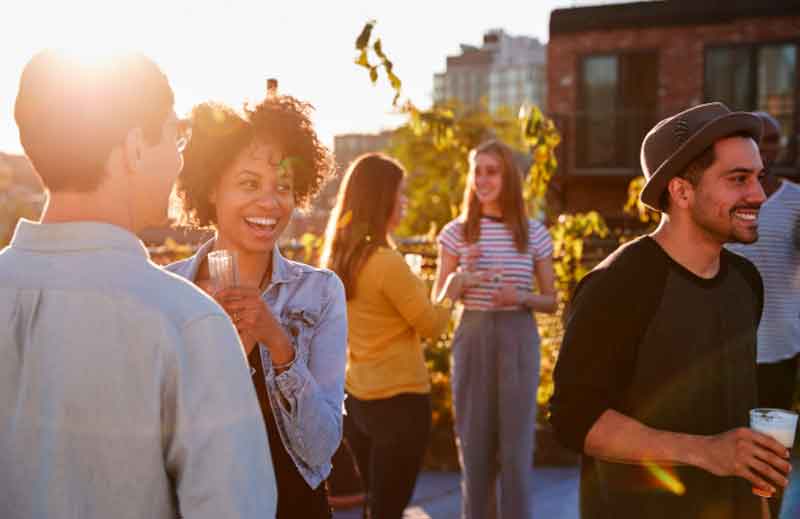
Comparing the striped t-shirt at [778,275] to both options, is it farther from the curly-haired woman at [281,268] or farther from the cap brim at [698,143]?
the curly-haired woman at [281,268]

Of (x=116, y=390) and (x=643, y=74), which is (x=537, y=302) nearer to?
(x=116, y=390)

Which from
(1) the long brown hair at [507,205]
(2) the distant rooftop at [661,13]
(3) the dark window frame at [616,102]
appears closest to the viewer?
(1) the long brown hair at [507,205]

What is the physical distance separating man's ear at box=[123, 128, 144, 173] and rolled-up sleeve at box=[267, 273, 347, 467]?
2.99 ft

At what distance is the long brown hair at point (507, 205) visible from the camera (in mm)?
4945

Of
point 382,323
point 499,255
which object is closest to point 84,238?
point 382,323

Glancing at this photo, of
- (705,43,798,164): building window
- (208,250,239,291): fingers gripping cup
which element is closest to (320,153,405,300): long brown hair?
(208,250,239,291): fingers gripping cup

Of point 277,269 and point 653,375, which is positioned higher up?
point 277,269

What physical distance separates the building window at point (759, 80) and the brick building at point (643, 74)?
22mm

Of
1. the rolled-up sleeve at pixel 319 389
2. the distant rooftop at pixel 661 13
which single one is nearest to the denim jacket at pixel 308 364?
the rolled-up sleeve at pixel 319 389

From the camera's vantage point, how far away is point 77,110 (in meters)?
1.41

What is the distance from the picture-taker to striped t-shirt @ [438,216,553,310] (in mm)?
4816

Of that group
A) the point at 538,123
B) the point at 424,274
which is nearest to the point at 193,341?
the point at 538,123

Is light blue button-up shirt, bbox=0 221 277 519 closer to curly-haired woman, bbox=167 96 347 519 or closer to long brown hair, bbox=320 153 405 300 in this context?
curly-haired woman, bbox=167 96 347 519

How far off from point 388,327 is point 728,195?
6.48ft
